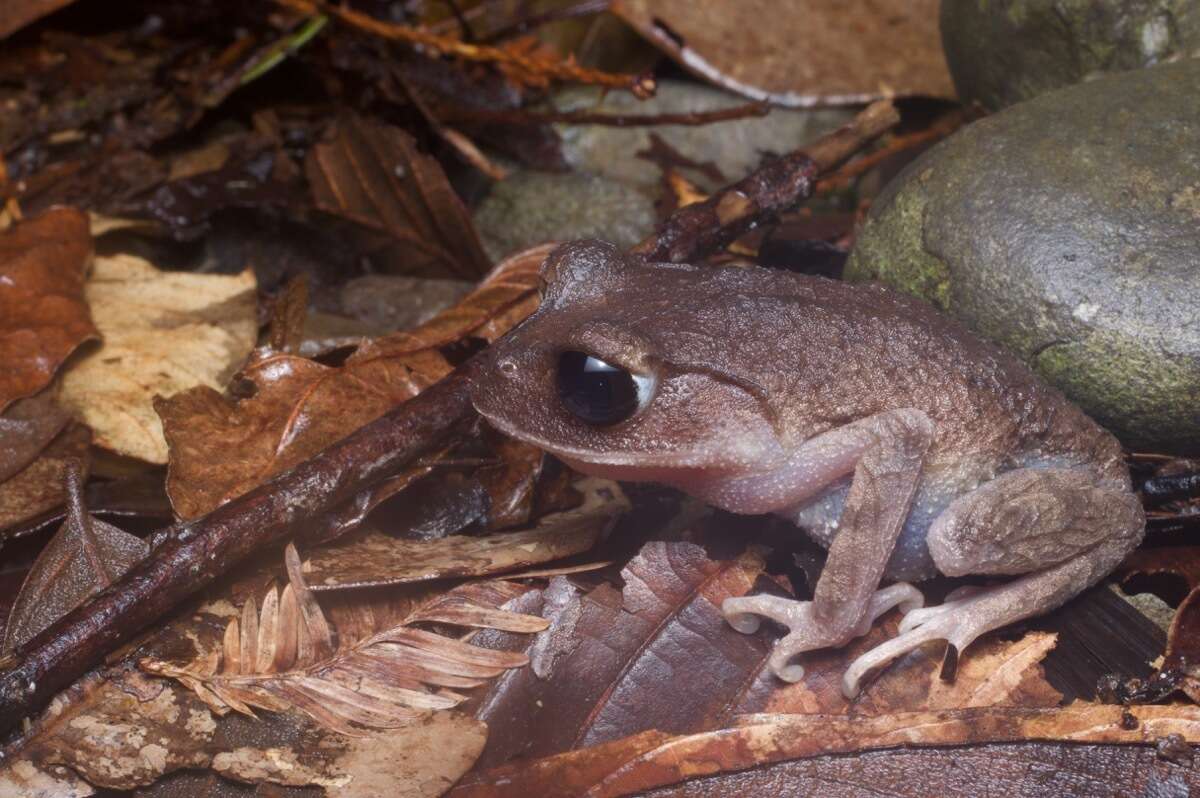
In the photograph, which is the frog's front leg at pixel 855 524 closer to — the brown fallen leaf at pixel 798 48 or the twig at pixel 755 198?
the twig at pixel 755 198

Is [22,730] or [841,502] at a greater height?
[841,502]

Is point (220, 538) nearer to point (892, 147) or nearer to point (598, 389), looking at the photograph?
point (598, 389)

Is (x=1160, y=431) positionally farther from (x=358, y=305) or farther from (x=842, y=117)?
(x=358, y=305)

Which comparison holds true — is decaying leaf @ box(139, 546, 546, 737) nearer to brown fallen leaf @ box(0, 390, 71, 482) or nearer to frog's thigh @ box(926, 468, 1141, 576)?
brown fallen leaf @ box(0, 390, 71, 482)

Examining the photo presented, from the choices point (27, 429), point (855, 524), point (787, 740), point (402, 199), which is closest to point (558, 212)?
point (402, 199)

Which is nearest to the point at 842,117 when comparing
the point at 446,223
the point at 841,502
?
the point at 446,223

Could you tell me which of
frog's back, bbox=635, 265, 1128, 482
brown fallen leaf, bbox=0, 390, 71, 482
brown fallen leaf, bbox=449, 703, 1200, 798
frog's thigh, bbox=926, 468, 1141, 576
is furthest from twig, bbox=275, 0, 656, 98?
brown fallen leaf, bbox=449, 703, 1200, 798
